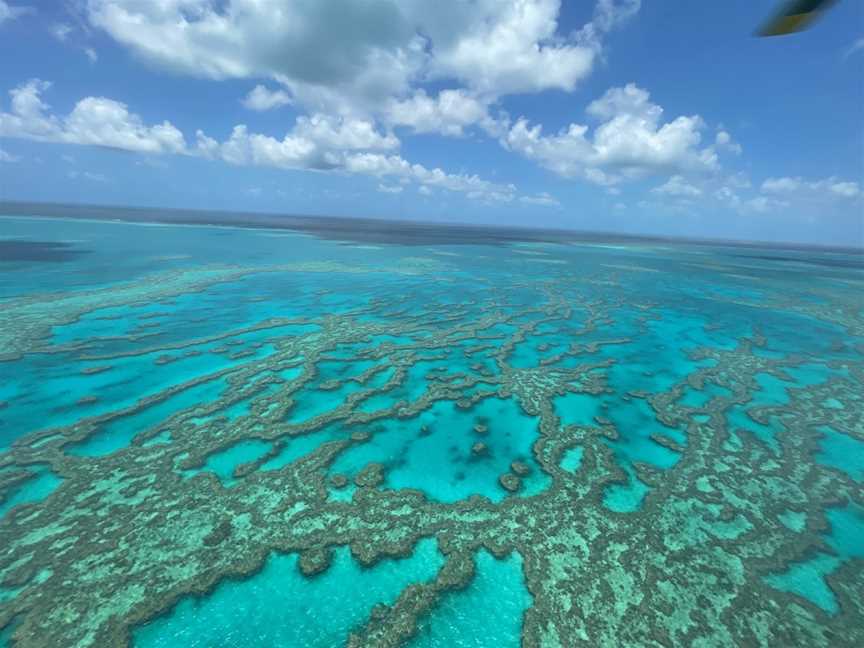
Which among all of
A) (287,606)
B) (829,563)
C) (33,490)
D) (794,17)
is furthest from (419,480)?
(794,17)

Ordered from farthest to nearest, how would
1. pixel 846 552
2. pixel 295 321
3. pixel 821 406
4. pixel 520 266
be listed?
pixel 520 266 → pixel 295 321 → pixel 821 406 → pixel 846 552

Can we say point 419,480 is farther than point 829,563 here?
Yes

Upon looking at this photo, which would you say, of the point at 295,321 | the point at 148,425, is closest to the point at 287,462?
the point at 148,425

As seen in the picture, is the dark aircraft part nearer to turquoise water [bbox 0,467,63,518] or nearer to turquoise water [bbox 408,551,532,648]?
turquoise water [bbox 408,551,532,648]

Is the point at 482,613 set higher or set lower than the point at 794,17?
lower

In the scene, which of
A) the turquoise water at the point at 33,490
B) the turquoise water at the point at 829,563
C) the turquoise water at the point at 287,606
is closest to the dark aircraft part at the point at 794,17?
the turquoise water at the point at 287,606

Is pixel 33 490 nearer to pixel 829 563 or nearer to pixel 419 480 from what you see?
pixel 419 480

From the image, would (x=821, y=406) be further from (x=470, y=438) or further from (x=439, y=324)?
(x=439, y=324)
